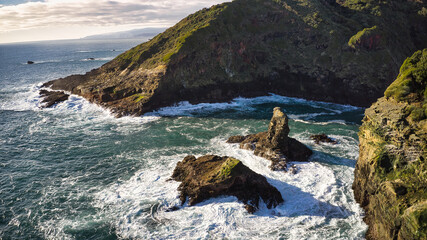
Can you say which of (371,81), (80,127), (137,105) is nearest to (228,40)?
(137,105)

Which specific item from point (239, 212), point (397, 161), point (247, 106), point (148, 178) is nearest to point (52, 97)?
point (247, 106)

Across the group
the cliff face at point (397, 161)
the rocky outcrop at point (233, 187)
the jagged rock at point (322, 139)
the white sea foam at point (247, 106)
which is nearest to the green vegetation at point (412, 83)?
the cliff face at point (397, 161)

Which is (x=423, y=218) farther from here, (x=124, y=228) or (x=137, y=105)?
(x=137, y=105)

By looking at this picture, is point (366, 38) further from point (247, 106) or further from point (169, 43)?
point (169, 43)

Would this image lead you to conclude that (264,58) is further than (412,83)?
Yes

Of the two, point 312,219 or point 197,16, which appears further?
point 197,16

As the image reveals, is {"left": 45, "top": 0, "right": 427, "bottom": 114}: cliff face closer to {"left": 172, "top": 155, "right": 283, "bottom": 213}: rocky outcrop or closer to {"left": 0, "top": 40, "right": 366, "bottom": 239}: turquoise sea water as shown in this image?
{"left": 0, "top": 40, "right": 366, "bottom": 239}: turquoise sea water
